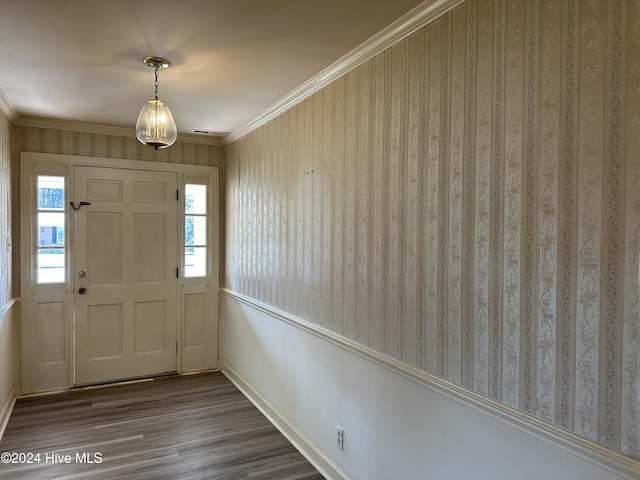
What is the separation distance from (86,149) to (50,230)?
0.82m

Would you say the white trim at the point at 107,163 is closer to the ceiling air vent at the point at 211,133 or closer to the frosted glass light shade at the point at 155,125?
the ceiling air vent at the point at 211,133

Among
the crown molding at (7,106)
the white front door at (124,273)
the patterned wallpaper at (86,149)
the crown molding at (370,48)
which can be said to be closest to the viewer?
the crown molding at (370,48)

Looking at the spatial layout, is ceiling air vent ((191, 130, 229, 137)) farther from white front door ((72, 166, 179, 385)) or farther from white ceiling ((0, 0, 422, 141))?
white ceiling ((0, 0, 422, 141))

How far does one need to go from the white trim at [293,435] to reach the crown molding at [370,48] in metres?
2.33

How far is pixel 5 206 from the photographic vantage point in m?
3.47

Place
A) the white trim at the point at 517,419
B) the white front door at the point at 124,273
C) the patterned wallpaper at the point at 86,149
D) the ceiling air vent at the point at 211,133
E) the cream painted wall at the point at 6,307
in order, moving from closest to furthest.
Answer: the white trim at the point at 517,419, the cream painted wall at the point at 6,307, the patterned wallpaper at the point at 86,149, the white front door at the point at 124,273, the ceiling air vent at the point at 211,133

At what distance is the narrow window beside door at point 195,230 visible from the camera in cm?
456

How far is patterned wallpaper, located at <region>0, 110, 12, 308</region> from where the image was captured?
10.8ft

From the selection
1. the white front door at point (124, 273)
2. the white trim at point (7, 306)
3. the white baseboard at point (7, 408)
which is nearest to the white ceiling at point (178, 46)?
the white front door at point (124, 273)

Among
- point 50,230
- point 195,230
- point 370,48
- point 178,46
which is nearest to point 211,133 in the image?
point 195,230

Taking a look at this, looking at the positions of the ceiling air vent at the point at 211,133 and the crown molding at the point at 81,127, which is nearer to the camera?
the crown molding at the point at 81,127

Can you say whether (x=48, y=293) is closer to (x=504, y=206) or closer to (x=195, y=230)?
(x=195, y=230)

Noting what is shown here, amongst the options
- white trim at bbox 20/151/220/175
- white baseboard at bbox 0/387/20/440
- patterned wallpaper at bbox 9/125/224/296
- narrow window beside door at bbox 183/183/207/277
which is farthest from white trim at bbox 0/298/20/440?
narrow window beside door at bbox 183/183/207/277

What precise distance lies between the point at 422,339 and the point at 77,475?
7.57ft
